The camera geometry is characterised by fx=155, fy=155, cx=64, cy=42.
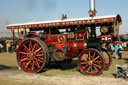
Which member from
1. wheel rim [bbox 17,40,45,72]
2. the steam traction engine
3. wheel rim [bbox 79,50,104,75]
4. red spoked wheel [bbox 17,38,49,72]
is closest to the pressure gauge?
the steam traction engine

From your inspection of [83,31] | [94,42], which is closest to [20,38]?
[83,31]

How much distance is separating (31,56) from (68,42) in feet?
5.74

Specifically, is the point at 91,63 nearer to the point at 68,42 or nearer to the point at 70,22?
the point at 68,42

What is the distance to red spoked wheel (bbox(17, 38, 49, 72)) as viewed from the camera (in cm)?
662

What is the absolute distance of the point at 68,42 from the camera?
6.78 m

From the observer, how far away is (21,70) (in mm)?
7270

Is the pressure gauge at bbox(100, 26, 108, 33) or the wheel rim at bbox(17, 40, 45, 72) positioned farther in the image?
the wheel rim at bbox(17, 40, 45, 72)

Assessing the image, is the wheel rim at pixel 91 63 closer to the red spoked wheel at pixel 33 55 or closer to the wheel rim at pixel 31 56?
the red spoked wheel at pixel 33 55

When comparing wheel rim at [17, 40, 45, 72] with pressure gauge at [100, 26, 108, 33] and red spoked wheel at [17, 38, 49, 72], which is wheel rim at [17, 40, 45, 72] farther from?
pressure gauge at [100, 26, 108, 33]

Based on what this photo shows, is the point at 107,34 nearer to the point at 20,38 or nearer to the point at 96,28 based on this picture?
the point at 96,28

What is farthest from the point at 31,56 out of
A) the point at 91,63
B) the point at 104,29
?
the point at 104,29

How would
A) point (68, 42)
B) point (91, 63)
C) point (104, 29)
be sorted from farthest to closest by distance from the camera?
point (68, 42) → point (104, 29) → point (91, 63)

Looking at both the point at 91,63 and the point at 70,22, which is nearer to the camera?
the point at 91,63

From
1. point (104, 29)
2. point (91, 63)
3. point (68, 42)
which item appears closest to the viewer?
point (91, 63)
